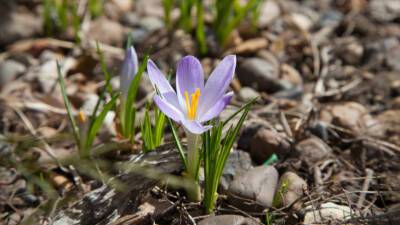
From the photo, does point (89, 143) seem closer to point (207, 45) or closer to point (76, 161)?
point (76, 161)

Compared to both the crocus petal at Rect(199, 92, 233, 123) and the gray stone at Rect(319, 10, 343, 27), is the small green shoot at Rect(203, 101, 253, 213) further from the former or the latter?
the gray stone at Rect(319, 10, 343, 27)

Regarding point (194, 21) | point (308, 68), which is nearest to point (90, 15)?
point (194, 21)

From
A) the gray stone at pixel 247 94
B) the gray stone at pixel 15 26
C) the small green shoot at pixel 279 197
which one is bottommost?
the small green shoot at pixel 279 197

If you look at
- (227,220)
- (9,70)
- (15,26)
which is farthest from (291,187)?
(15,26)

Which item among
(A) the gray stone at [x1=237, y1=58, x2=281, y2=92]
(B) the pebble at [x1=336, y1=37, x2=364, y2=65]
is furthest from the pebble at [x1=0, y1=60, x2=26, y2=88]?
(B) the pebble at [x1=336, y1=37, x2=364, y2=65]

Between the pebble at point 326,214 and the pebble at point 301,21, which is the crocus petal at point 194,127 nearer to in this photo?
the pebble at point 326,214

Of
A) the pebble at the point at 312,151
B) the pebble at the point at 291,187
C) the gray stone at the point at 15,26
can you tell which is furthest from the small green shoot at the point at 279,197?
the gray stone at the point at 15,26
